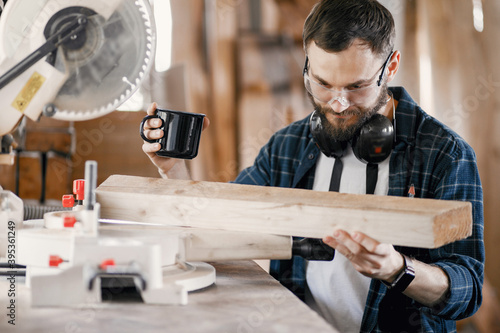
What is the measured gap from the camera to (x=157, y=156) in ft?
5.33

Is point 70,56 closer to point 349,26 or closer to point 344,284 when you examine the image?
point 349,26

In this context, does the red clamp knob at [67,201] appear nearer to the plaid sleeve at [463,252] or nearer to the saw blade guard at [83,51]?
the saw blade guard at [83,51]

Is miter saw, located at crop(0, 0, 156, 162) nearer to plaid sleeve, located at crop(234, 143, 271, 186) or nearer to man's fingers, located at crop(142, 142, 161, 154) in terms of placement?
man's fingers, located at crop(142, 142, 161, 154)

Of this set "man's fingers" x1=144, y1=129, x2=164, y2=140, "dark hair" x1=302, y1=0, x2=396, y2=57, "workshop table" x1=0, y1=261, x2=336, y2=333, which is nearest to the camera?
"workshop table" x1=0, y1=261, x2=336, y2=333

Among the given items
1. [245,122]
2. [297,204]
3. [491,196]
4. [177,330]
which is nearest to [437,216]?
[297,204]

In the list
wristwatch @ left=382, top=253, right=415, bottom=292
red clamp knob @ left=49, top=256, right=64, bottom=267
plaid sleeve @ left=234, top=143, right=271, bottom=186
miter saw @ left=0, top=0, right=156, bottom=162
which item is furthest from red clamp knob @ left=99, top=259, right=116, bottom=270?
plaid sleeve @ left=234, top=143, right=271, bottom=186

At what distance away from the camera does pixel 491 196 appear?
10.2 ft

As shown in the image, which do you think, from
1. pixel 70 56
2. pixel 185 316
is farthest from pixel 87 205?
pixel 70 56

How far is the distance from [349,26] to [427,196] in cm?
60

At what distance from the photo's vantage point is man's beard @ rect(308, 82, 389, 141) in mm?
1608

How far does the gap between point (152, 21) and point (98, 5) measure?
0.47 feet

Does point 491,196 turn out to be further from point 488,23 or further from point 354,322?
point 354,322

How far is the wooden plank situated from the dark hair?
1.99ft

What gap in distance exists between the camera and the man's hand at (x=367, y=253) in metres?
1.06
